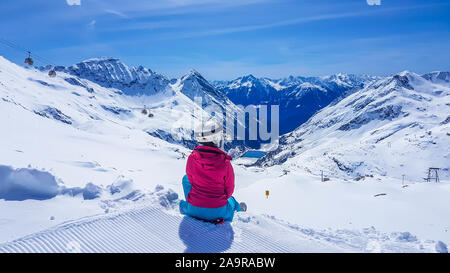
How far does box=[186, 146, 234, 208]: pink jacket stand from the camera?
5879mm

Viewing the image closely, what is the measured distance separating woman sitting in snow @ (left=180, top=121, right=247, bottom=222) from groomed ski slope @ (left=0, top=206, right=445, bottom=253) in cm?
32

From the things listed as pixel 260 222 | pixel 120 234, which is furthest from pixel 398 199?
pixel 120 234

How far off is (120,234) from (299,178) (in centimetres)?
2411

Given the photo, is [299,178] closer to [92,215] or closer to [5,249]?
[92,215]

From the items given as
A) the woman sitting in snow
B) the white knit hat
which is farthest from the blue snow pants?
the white knit hat

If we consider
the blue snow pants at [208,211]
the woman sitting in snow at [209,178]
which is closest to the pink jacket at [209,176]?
the woman sitting in snow at [209,178]

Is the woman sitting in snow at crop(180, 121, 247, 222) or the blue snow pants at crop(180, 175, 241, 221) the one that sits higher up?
the woman sitting in snow at crop(180, 121, 247, 222)

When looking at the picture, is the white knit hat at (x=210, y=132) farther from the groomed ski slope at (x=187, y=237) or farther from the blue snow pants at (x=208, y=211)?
the groomed ski slope at (x=187, y=237)

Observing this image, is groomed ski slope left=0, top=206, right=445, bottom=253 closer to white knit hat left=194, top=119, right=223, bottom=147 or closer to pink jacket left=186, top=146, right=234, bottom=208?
pink jacket left=186, top=146, right=234, bottom=208

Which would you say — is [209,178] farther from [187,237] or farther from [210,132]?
[187,237]

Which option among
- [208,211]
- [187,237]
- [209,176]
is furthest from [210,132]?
[187,237]

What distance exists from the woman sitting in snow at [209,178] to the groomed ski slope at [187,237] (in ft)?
1.04

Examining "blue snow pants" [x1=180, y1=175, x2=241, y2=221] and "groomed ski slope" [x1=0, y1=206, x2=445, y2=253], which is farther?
"blue snow pants" [x1=180, y1=175, x2=241, y2=221]
